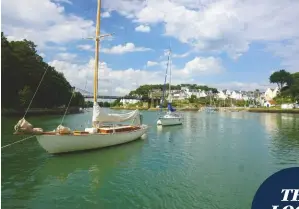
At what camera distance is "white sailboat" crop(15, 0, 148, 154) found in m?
20.4

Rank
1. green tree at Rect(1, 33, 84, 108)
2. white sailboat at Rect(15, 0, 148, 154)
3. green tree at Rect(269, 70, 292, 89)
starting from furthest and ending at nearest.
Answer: green tree at Rect(269, 70, 292, 89) < green tree at Rect(1, 33, 84, 108) < white sailboat at Rect(15, 0, 148, 154)

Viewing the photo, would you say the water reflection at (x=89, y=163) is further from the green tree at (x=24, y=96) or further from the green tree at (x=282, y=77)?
the green tree at (x=282, y=77)

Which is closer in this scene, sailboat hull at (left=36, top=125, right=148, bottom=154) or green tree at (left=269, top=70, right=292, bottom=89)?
sailboat hull at (left=36, top=125, right=148, bottom=154)

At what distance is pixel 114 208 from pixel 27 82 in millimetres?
71766

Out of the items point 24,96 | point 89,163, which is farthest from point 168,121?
point 24,96

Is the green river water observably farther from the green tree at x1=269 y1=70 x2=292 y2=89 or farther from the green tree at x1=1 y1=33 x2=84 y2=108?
the green tree at x1=269 y1=70 x2=292 y2=89

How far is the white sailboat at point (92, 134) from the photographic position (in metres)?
20.4

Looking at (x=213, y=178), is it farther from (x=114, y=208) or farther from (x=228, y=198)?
(x=114, y=208)

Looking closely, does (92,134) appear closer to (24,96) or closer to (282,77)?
(24,96)

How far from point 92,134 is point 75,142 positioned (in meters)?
1.58

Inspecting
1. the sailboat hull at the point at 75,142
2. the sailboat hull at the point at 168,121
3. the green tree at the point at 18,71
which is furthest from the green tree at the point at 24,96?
the sailboat hull at the point at 75,142

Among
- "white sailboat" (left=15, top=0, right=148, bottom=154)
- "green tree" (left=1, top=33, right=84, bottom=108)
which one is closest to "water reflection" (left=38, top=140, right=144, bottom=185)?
"white sailboat" (left=15, top=0, right=148, bottom=154)

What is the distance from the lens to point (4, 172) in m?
17.5

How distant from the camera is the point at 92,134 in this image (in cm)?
2319
